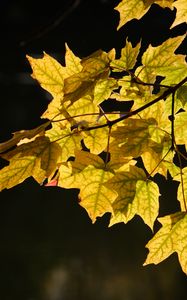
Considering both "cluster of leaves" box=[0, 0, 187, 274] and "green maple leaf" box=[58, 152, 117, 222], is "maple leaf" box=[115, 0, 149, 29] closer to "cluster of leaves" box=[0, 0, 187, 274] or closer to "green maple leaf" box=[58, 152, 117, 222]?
"cluster of leaves" box=[0, 0, 187, 274]

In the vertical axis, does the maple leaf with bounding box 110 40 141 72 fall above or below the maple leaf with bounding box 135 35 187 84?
above

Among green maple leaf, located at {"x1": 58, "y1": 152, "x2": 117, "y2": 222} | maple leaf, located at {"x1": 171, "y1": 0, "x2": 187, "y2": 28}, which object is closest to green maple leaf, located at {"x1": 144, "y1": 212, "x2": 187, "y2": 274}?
green maple leaf, located at {"x1": 58, "y1": 152, "x2": 117, "y2": 222}

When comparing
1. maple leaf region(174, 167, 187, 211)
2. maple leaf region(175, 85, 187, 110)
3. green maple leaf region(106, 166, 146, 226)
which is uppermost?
maple leaf region(175, 85, 187, 110)

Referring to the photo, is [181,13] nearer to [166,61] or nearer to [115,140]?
[166,61]

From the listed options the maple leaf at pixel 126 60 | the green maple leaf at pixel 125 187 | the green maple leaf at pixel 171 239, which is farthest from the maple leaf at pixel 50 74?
the green maple leaf at pixel 171 239

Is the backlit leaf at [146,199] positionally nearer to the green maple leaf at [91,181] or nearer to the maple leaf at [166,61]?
the green maple leaf at [91,181]

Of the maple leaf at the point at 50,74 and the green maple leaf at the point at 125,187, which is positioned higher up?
the maple leaf at the point at 50,74

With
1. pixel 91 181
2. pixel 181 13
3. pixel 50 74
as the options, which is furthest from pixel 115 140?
pixel 181 13

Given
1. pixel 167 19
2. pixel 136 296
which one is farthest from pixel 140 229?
pixel 167 19
